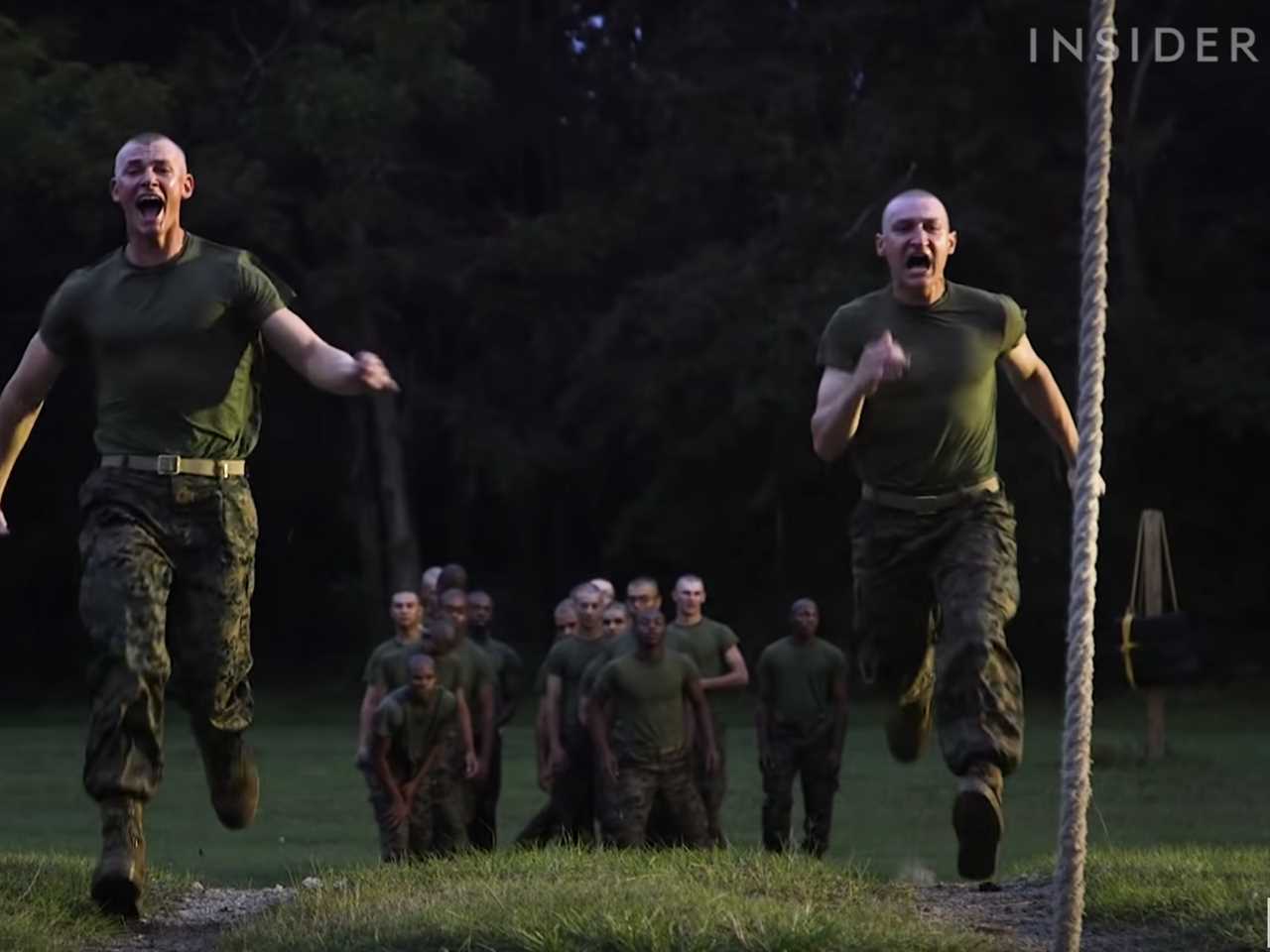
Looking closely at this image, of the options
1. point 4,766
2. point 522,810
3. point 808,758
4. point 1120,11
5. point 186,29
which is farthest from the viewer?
point 186,29

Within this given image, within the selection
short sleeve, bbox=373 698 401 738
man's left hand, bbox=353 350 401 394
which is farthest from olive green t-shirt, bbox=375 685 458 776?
man's left hand, bbox=353 350 401 394

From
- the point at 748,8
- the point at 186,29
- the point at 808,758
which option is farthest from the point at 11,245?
the point at 808,758

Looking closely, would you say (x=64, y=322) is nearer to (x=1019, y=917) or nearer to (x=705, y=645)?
(x=1019, y=917)

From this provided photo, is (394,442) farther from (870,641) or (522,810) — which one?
(870,641)

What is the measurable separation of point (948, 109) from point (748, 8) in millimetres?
5341

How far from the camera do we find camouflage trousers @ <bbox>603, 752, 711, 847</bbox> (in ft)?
54.7

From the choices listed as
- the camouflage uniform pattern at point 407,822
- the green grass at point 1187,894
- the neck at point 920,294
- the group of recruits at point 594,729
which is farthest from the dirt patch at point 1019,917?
the camouflage uniform pattern at point 407,822

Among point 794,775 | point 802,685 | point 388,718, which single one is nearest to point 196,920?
point 388,718

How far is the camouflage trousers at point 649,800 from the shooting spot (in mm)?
16688

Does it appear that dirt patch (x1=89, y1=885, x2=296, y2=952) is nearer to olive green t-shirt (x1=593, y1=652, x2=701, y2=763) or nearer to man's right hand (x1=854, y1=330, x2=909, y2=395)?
man's right hand (x1=854, y1=330, x2=909, y2=395)

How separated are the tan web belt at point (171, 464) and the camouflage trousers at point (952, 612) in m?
2.28

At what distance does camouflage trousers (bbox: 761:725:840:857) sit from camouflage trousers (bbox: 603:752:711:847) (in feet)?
4.93

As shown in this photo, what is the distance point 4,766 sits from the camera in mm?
29594

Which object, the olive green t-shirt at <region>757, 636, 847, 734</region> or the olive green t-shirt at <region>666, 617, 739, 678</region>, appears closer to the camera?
the olive green t-shirt at <region>757, 636, 847, 734</region>
